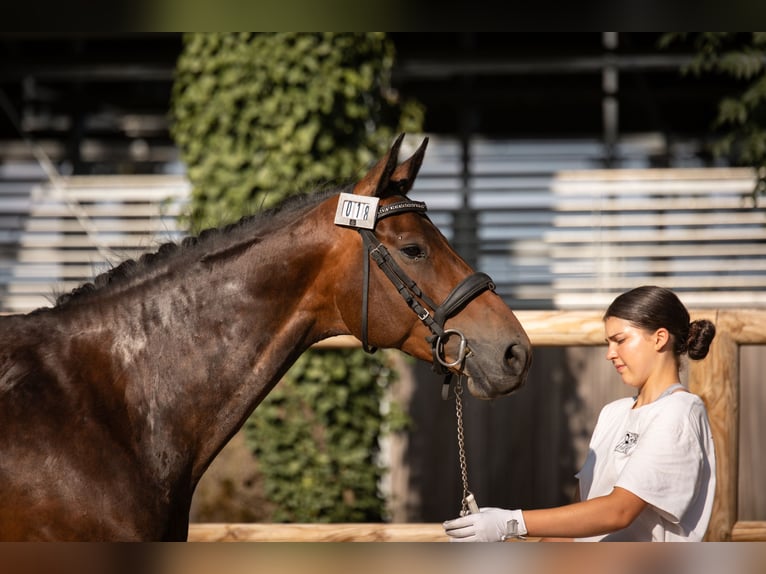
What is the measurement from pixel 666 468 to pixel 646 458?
49mm

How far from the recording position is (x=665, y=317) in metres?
2.01

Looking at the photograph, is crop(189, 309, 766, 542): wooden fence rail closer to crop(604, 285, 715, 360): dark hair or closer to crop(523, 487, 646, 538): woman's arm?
crop(604, 285, 715, 360): dark hair

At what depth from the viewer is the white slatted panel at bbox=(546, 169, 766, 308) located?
6.46 metres

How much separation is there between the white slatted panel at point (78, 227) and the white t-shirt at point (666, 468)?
5.32 m

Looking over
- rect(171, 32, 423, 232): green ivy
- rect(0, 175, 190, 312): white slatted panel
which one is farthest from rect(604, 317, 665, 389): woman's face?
rect(0, 175, 190, 312): white slatted panel

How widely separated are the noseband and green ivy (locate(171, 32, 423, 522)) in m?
2.43

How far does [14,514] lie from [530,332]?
1848mm

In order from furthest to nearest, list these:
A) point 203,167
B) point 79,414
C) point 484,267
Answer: point 484,267 < point 203,167 < point 79,414

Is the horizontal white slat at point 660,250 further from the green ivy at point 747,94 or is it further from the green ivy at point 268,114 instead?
the green ivy at point 268,114

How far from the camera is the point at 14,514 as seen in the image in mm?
1925

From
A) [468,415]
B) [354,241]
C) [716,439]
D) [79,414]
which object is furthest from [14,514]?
[468,415]

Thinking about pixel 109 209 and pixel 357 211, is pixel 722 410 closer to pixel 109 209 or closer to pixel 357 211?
pixel 357 211
